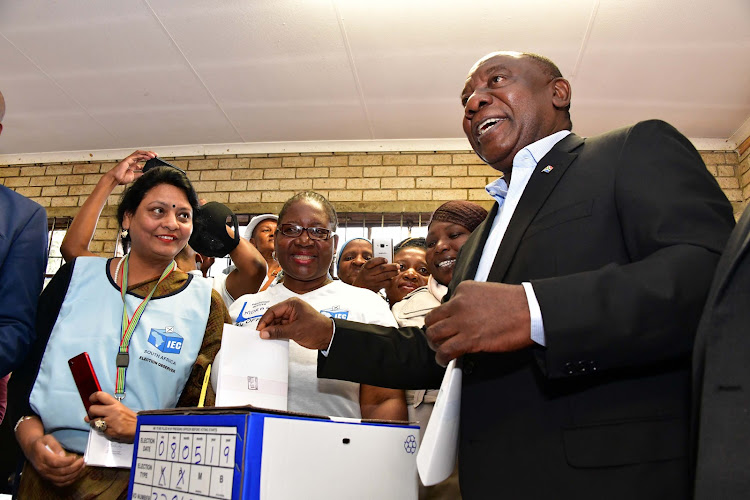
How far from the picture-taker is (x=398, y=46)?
4.01 metres

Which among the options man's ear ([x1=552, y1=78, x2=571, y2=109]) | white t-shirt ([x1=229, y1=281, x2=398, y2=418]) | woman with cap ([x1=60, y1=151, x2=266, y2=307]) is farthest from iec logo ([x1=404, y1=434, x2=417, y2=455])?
woman with cap ([x1=60, y1=151, x2=266, y2=307])

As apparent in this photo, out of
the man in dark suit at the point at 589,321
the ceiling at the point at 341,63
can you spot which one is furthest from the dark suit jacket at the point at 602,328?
the ceiling at the point at 341,63

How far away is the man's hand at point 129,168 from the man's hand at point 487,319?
1.92m

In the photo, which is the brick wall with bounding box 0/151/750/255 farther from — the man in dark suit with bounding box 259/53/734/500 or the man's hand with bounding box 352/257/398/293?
the man in dark suit with bounding box 259/53/734/500

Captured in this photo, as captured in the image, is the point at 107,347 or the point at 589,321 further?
the point at 107,347

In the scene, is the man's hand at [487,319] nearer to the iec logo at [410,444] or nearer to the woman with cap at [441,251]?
the iec logo at [410,444]

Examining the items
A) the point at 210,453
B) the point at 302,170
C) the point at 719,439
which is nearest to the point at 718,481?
the point at 719,439

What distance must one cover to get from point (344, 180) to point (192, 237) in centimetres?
330

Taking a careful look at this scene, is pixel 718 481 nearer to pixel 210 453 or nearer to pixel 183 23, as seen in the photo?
pixel 210 453

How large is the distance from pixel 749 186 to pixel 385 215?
11.2 feet

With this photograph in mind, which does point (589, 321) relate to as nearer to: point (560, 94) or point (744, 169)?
point (560, 94)

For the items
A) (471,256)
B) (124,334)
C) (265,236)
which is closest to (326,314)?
(124,334)

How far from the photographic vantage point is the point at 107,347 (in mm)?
1611

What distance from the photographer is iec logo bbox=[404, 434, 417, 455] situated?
126 cm
